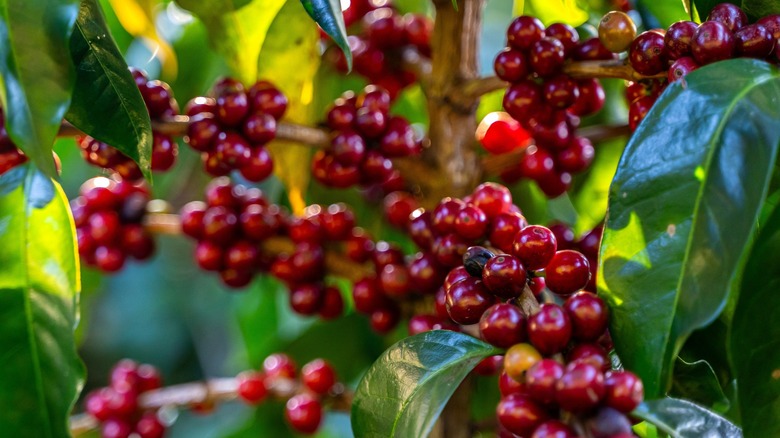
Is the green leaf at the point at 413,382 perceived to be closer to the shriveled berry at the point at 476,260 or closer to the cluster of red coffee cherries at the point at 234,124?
the shriveled berry at the point at 476,260

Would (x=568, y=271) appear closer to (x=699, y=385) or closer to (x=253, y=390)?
(x=699, y=385)

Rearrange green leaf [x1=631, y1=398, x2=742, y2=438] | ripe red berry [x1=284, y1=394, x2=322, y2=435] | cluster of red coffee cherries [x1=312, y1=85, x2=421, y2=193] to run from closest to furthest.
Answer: green leaf [x1=631, y1=398, x2=742, y2=438]
cluster of red coffee cherries [x1=312, y1=85, x2=421, y2=193]
ripe red berry [x1=284, y1=394, x2=322, y2=435]

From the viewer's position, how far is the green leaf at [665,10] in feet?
1.96

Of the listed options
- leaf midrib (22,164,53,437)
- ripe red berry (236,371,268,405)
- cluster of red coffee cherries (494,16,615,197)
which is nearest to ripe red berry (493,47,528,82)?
cluster of red coffee cherries (494,16,615,197)

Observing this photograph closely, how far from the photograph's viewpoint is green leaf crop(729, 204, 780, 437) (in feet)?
1.45

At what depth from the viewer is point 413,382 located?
43 centimetres

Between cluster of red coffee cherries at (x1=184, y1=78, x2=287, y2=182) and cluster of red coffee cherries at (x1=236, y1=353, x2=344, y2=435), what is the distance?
0.85ft

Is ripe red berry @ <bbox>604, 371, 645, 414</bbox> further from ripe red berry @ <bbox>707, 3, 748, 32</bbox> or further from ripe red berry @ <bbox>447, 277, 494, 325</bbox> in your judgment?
ripe red berry @ <bbox>707, 3, 748, 32</bbox>

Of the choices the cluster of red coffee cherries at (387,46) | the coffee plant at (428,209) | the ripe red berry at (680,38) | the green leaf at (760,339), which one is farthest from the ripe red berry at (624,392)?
the cluster of red coffee cherries at (387,46)

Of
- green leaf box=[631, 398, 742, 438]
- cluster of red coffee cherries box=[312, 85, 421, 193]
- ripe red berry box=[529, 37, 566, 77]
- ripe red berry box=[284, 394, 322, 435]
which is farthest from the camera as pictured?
ripe red berry box=[284, 394, 322, 435]

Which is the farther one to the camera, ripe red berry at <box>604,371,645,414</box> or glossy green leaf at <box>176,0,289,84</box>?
glossy green leaf at <box>176,0,289,84</box>

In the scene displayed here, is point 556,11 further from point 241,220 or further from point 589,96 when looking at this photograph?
point 241,220

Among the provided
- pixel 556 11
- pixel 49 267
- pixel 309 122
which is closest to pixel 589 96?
pixel 556 11

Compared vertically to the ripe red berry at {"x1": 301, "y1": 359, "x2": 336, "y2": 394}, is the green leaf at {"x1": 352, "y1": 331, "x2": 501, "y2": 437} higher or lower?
higher
